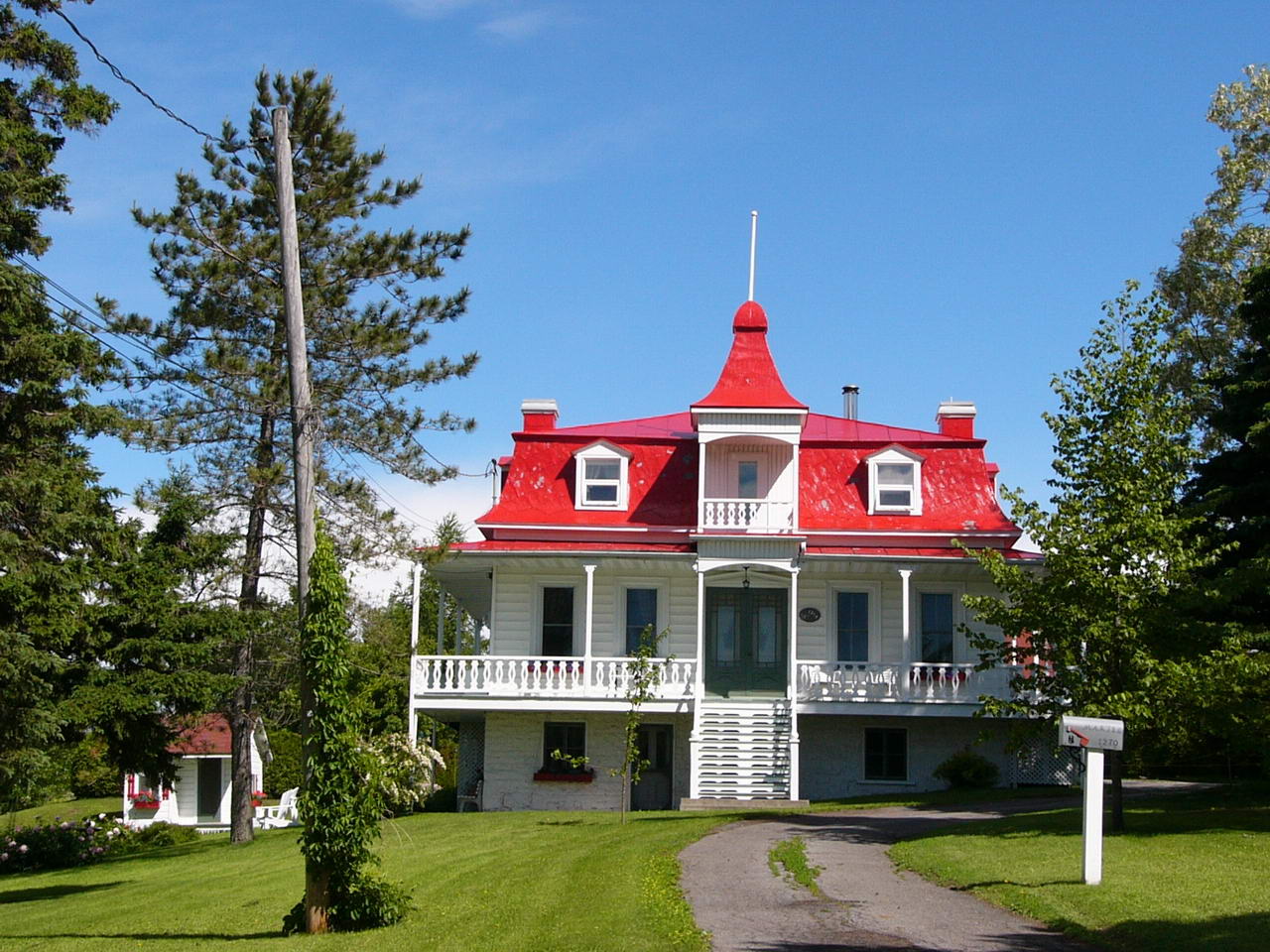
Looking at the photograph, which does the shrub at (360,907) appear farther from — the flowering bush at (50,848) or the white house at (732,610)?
the flowering bush at (50,848)

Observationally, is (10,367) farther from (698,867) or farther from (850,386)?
(850,386)

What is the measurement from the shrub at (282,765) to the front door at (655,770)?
2203cm

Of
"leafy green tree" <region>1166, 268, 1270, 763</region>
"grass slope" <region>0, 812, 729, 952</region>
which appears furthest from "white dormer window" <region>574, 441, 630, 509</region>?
"leafy green tree" <region>1166, 268, 1270, 763</region>

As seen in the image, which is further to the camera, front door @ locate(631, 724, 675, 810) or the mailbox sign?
front door @ locate(631, 724, 675, 810)

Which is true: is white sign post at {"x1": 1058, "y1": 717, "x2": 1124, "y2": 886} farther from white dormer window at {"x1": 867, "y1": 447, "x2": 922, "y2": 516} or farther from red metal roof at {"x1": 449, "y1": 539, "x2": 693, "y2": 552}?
white dormer window at {"x1": 867, "y1": 447, "x2": 922, "y2": 516}

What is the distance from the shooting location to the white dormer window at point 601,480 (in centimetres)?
3081

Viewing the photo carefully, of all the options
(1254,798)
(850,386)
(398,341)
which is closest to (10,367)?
(398,341)

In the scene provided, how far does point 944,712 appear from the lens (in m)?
28.1

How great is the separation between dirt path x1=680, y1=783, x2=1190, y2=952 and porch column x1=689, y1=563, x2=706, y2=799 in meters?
7.57

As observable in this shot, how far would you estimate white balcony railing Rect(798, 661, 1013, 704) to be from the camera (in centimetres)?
2823

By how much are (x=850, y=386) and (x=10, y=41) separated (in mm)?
22670

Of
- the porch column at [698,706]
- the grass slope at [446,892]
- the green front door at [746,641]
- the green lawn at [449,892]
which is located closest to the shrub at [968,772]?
the green lawn at [449,892]

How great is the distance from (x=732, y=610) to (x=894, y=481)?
185 inches

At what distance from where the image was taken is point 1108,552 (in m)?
18.0
